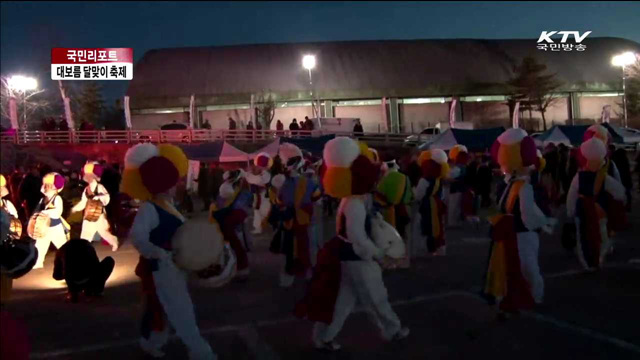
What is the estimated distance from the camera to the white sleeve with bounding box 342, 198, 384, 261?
5.70 metres

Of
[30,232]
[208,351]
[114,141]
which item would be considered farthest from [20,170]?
[114,141]

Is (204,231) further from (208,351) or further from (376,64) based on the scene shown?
(376,64)

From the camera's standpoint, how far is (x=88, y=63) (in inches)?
1607

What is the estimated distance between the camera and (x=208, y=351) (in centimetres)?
549

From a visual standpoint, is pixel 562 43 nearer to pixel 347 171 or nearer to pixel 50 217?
pixel 50 217

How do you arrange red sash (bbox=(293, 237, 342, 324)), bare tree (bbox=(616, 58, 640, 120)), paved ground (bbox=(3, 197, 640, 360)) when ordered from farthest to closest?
bare tree (bbox=(616, 58, 640, 120))
paved ground (bbox=(3, 197, 640, 360))
red sash (bbox=(293, 237, 342, 324))

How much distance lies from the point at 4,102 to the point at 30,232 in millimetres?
41439

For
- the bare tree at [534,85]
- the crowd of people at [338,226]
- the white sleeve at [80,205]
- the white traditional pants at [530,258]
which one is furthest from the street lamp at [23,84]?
the white traditional pants at [530,258]

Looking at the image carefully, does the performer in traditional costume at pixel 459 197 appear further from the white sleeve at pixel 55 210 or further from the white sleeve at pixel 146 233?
the white sleeve at pixel 146 233

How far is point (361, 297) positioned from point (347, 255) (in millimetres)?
407

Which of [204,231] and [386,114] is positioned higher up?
[386,114]

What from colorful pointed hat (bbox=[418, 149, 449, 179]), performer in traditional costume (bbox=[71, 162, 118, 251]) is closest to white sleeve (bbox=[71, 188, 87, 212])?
performer in traditional costume (bbox=[71, 162, 118, 251])

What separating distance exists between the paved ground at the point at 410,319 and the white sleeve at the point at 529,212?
98cm

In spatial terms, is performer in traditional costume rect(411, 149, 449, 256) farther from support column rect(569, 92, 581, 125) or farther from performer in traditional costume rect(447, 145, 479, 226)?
support column rect(569, 92, 581, 125)
